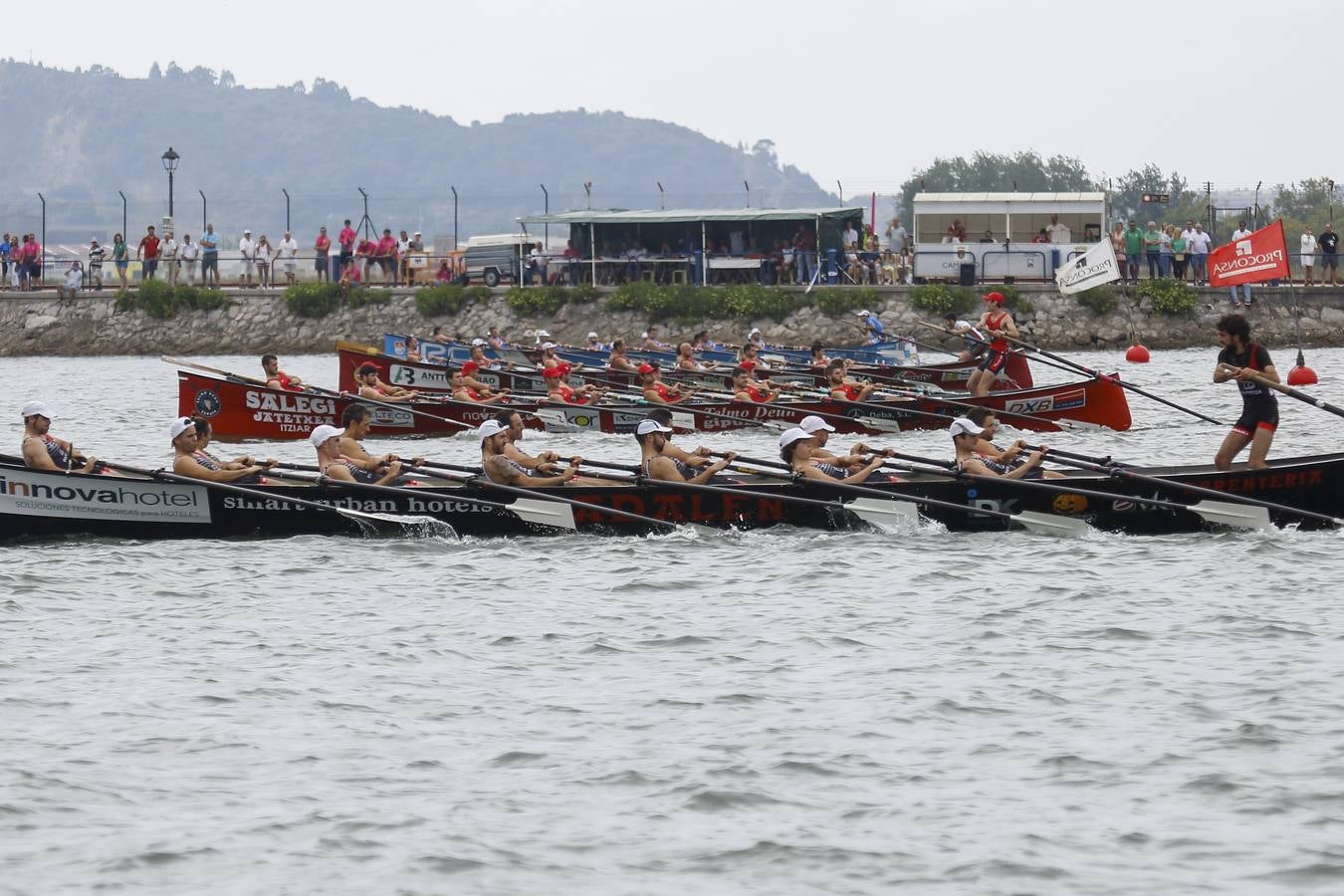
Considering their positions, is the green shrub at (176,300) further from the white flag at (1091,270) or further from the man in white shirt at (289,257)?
the white flag at (1091,270)

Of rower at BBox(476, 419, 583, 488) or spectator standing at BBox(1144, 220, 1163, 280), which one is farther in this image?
spectator standing at BBox(1144, 220, 1163, 280)

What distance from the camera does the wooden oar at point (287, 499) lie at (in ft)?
64.8

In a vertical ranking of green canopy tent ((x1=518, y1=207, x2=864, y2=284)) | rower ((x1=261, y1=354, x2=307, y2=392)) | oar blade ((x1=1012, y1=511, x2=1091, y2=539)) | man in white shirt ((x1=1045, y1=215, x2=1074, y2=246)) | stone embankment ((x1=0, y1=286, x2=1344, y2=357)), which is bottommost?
oar blade ((x1=1012, y1=511, x2=1091, y2=539))

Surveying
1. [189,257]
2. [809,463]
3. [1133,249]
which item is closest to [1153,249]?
[1133,249]

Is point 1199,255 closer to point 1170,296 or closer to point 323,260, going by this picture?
point 1170,296

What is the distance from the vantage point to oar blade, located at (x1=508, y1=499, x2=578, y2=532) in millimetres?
20078

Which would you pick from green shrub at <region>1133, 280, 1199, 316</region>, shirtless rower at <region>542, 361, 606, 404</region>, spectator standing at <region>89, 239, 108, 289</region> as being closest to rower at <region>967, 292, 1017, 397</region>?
shirtless rower at <region>542, 361, 606, 404</region>

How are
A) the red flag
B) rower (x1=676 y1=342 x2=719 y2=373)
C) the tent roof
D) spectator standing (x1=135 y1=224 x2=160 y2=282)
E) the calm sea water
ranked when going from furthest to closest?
spectator standing (x1=135 y1=224 x2=160 y2=282) < the tent roof < rower (x1=676 y1=342 x2=719 y2=373) < the red flag < the calm sea water

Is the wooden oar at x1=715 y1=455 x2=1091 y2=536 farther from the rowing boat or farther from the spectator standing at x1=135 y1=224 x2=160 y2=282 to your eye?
the spectator standing at x1=135 y1=224 x2=160 y2=282

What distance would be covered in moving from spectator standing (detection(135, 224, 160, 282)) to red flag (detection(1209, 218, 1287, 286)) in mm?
36344

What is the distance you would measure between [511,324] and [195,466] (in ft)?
110

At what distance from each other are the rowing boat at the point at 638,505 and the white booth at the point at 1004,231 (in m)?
32.3

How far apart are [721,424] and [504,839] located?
21.5 meters

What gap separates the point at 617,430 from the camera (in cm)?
3203
